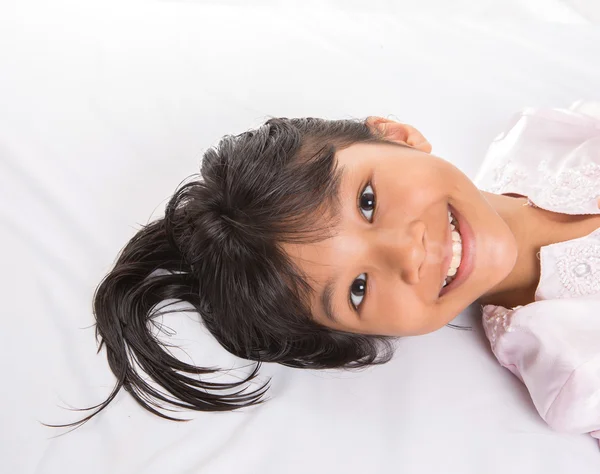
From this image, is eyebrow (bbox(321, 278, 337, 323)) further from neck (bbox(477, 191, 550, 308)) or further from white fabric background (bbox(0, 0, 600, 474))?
neck (bbox(477, 191, 550, 308))

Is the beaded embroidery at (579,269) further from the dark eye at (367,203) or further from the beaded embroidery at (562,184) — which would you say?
the dark eye at (367,203)

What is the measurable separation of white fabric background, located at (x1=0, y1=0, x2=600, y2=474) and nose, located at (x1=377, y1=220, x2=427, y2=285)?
257mm

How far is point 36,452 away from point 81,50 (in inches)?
34.8

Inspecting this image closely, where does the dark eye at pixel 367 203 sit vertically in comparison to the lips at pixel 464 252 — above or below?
above

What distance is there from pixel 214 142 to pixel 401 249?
586 mm

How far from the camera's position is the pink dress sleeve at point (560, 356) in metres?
0.89

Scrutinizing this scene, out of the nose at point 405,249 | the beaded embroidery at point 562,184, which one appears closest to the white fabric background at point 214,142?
the beaded embroidery at point 562,184

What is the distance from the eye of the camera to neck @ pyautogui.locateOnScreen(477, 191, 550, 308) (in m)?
1.07

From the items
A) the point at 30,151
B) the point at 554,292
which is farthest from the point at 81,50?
the point at 554,292

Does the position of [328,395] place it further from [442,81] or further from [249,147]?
[442,81]

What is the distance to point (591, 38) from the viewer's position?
142 centimetres

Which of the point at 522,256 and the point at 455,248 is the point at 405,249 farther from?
the point at 522,256

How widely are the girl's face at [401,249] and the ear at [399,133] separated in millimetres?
108

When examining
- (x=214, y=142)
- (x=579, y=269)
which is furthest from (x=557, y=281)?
(x=214, y=142)
